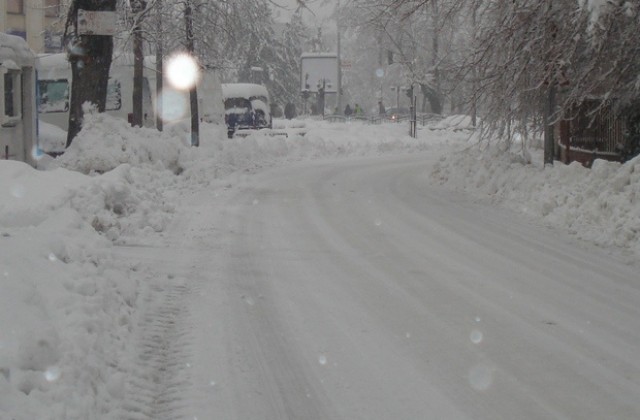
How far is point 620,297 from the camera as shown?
8.35 meters

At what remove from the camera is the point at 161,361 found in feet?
20.1

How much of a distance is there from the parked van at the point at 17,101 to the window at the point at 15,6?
32506 mm

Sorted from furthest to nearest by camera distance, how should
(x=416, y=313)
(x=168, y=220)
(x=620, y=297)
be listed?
(x=168, y=220) < (x=620, y=297) < (x=416, y=313)

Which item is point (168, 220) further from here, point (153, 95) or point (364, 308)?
point (153, 95)

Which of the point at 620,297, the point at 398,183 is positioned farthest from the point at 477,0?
the point at 620,297

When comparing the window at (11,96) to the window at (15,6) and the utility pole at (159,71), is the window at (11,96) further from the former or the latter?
the window at (15,6)

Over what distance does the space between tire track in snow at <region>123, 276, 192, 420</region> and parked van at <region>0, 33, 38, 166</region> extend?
8.95 meters

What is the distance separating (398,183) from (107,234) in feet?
34.9

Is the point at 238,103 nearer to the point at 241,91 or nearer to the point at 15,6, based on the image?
the point at 241,91

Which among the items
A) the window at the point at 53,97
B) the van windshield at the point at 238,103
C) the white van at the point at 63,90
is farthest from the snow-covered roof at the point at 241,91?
the window at the point at 53,97

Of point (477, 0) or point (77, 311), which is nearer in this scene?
point (77, 311)

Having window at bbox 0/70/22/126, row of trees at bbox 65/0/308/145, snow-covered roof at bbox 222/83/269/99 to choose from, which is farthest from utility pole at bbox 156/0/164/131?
snow-covered roof at bbox 222/83/269/99

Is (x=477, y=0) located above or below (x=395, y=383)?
above

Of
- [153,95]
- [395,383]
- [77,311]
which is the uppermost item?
[153,95]
